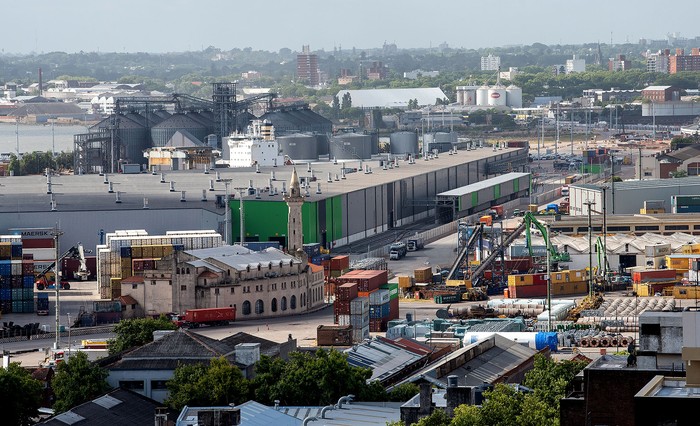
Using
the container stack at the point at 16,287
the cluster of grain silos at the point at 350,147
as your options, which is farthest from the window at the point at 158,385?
the cluster of grain silos at the point at 350,147

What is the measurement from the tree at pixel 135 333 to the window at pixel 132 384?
626cm

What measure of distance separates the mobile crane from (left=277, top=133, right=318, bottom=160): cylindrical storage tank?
54426mm

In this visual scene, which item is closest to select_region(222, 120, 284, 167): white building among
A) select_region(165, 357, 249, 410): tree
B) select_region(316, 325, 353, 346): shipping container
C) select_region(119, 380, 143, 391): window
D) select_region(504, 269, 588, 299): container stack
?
select_region(504, 269, 588, 299): container stack

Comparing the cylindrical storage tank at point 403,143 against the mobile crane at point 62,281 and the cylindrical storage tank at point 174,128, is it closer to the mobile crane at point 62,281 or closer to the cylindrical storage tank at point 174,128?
the cylindrical storage tank at point 174,128

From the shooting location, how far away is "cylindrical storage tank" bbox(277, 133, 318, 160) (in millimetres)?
127875

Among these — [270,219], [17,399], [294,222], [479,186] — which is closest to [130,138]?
[479,186]

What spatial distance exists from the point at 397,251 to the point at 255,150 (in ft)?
133

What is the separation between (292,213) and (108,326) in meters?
11.5

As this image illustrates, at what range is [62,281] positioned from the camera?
6950cm

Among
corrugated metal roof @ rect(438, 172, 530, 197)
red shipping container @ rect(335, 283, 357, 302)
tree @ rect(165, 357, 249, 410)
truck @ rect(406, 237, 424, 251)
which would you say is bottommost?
truck @ rect(406, 237, 424, 251)

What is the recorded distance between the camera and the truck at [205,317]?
5822 cm

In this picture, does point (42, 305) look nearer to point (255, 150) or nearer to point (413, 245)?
point (413, 245)

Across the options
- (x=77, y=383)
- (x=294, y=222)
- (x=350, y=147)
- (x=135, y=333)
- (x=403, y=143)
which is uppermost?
(x=294, y=222)

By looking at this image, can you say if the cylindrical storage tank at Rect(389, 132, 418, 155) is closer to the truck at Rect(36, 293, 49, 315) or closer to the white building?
the white building
